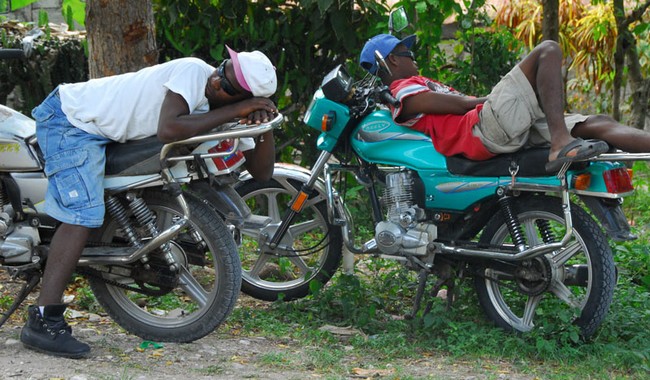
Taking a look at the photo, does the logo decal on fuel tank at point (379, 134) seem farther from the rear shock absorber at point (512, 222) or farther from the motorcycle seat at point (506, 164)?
the rear shock absorber at point (512, 222)

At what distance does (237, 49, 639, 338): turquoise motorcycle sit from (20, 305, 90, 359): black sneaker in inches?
59.5

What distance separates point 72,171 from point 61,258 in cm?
41

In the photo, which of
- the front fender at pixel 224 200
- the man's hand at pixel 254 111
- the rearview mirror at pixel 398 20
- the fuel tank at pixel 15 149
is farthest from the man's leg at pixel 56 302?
the rearview mirror at pixel 398 20

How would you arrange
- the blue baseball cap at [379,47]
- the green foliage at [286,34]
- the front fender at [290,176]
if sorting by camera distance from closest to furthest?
the blue baseball cap at [379,47] < the front fender at [290,176] < the green foliage at [286,34]

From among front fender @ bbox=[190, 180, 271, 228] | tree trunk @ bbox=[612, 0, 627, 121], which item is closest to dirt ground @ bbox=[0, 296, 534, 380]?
front fender @ bbox=[190, 180, 271, 228]

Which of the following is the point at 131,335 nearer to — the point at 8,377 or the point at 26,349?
the point at 26,349

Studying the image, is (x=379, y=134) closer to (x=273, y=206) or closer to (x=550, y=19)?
(x=273, y=206)

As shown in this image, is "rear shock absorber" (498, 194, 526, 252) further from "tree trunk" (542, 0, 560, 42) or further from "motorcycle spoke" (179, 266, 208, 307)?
"tree trunk" (542, 0, 560, 42)

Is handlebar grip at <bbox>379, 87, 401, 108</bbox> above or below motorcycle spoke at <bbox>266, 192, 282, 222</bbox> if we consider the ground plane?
above

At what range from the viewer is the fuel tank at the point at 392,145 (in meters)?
5.57

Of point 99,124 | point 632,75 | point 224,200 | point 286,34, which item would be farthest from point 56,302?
point 632,75

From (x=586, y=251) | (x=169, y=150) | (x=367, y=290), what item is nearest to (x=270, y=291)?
(x=367, y=290)

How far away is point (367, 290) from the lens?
20.2 feet

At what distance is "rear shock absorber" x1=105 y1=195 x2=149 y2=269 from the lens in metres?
5.06
